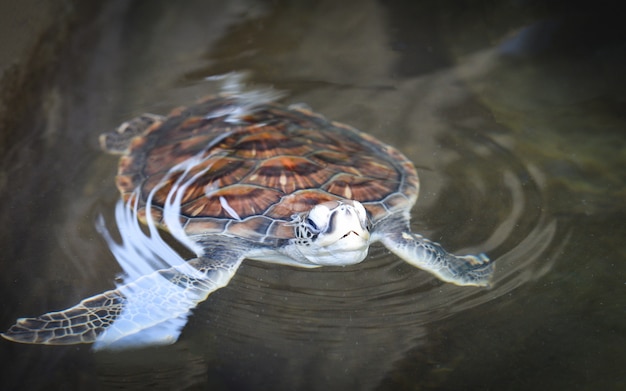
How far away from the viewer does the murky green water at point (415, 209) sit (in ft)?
8.09

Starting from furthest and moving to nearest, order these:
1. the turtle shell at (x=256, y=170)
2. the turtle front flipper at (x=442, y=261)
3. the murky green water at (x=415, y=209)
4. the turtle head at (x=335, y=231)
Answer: the turtle shell at (x=256, y=170) → the turtle front flipper at (x=442, y=261) → the turtle head at (x=335, y=231) → the murky green water at (x=415, y=209)

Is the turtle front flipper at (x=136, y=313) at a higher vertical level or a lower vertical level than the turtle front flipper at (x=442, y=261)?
higher

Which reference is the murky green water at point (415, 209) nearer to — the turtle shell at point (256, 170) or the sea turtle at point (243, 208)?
the sea turtle at point (243, 208)

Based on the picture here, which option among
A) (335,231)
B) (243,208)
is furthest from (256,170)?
(335,231)

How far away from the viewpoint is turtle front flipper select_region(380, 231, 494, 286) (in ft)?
9.24

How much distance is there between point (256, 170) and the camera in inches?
122

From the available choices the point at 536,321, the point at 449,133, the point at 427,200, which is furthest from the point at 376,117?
the point at 536,321

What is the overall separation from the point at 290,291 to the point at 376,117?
172 centimetres

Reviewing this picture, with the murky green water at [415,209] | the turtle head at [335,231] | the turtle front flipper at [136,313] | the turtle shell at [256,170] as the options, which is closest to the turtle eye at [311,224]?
the turtle head at [335,231]

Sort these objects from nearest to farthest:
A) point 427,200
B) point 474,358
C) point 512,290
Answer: point 474,358 < point 512,290 < point 427,200

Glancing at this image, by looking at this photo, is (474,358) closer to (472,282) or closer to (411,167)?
(472,282)

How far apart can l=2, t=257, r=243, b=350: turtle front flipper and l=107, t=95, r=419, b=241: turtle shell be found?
10.6 inches

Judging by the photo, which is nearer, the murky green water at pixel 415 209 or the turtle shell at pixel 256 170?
the murky green water at pixel 415 209

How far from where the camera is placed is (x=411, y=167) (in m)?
3.50
